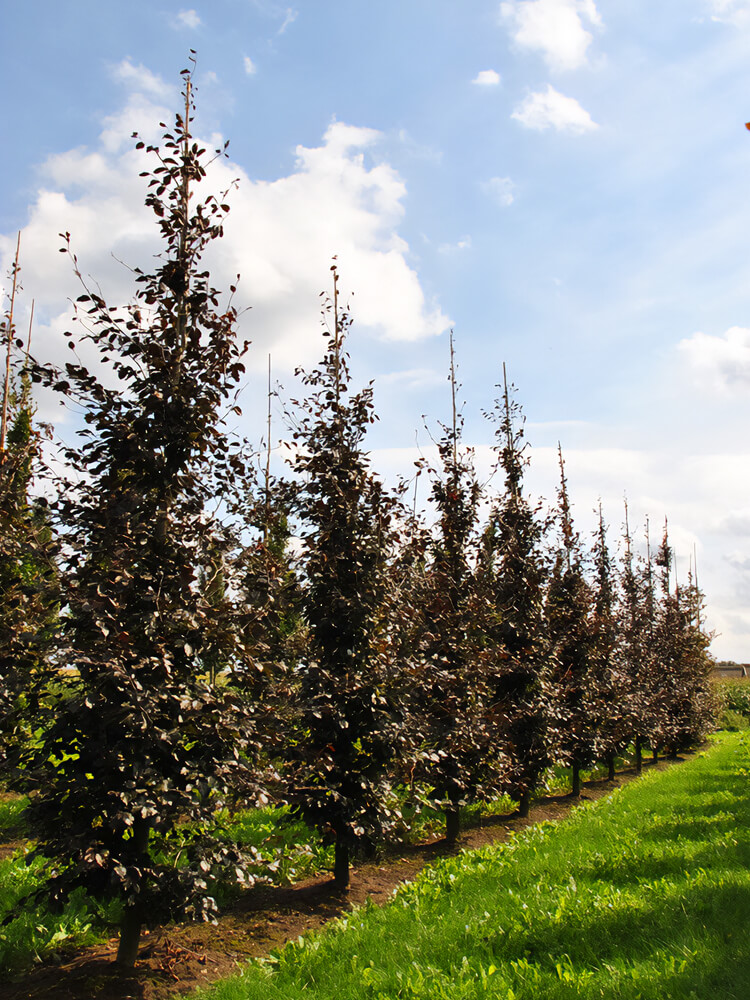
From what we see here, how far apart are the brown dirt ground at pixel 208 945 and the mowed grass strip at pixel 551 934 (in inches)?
19.9

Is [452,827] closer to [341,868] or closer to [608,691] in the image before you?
[341,868]

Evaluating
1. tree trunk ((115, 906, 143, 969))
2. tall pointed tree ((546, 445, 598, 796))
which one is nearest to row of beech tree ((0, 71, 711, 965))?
tree trunk ((115, 906, 143, 969))

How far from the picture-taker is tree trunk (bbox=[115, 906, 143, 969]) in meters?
5.28

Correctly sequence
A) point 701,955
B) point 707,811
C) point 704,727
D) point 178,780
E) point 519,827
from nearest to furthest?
1. point 701,955
2. point 178,780
3. point 707,811
4. point 519,827
5. point 704,727

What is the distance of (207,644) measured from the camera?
18.0ft

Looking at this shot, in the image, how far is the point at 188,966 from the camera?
550cm

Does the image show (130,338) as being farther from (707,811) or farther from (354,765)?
(707,811)

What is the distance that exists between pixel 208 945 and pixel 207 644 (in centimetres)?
285

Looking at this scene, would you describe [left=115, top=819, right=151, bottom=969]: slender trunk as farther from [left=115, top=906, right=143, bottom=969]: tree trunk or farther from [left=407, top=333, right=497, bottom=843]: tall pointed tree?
[left=407, top=333, right=497, bottom=843]: tall pointed tree

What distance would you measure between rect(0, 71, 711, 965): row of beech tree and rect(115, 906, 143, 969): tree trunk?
0.02 metres

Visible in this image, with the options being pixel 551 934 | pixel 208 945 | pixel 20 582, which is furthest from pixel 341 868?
pixel 20 582

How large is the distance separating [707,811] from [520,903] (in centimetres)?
589

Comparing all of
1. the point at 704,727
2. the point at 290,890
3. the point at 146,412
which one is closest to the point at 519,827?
the point at 290,890

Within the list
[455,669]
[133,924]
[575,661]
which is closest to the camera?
[133,924]
